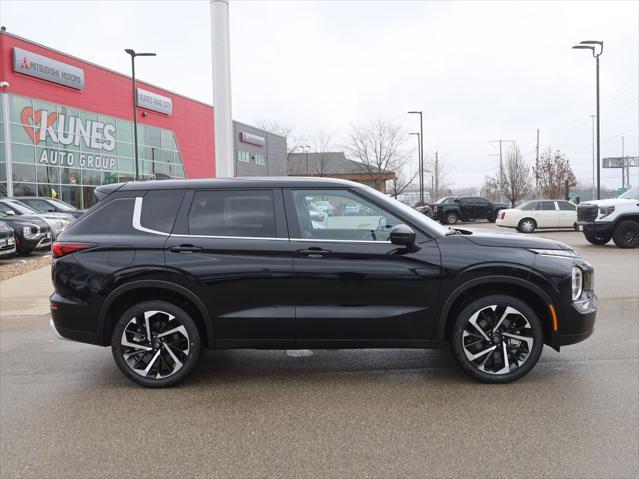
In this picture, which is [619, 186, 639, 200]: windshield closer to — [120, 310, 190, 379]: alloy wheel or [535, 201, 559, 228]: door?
[535, 201, 559, 228]: door

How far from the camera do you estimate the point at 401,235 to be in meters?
4.26

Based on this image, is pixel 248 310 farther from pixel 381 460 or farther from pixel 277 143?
pixel 277 143

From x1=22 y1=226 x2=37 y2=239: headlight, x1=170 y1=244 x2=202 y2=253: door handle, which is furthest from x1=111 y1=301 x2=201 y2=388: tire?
x1=22 y1=226 x2=37 y2=239: headlight

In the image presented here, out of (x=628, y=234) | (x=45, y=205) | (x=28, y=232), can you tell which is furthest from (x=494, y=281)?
(x=45, y=205)

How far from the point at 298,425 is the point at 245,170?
62.3 meters

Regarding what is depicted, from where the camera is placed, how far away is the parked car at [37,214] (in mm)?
15836

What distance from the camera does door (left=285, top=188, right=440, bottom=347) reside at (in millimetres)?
4359

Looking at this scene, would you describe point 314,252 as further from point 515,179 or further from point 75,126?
point 515,179

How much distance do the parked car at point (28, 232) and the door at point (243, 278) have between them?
456 inches

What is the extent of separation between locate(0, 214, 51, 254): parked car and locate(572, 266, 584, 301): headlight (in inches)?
538

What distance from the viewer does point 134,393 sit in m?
4.45

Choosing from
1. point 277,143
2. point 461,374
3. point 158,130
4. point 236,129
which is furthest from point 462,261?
point 277,143

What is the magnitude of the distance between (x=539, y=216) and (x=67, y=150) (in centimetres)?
2570

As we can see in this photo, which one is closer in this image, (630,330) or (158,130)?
(630,330)
